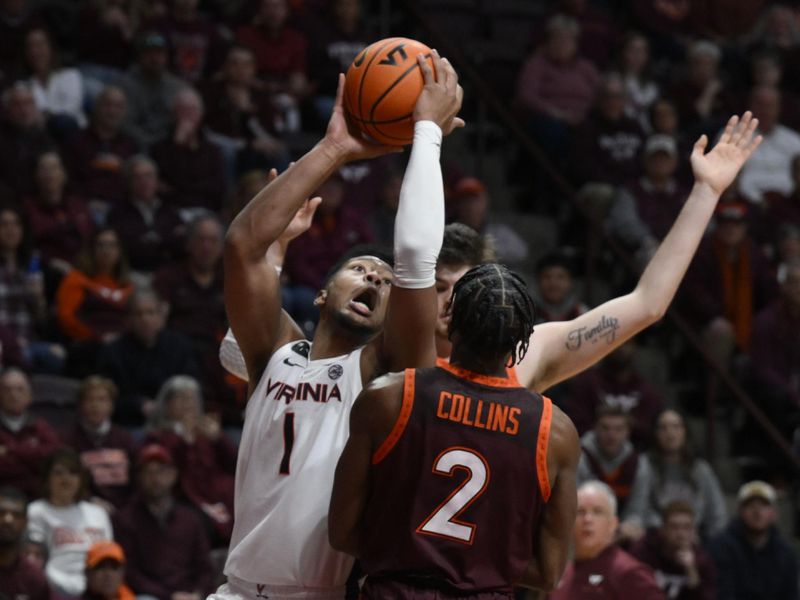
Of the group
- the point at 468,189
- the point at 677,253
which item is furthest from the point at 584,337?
the point at 468,189

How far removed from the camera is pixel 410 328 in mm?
4008

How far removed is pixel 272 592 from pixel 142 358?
5.77 m

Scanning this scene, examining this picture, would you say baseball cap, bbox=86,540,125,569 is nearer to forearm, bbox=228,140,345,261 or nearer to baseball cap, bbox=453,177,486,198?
baseball cap, bbox=453,177,486,198

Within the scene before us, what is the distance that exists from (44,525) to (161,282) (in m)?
2.26

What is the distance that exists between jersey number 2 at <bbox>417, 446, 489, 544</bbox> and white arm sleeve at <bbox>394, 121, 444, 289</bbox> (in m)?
0.47

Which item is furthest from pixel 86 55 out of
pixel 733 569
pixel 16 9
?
pixel 733 569

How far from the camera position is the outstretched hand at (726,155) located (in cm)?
476

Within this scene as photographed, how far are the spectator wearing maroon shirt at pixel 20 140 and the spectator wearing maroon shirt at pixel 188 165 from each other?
2.89 ft

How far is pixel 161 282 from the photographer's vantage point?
1045cm

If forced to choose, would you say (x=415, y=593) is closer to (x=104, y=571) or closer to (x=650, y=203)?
(x=104, y=571)

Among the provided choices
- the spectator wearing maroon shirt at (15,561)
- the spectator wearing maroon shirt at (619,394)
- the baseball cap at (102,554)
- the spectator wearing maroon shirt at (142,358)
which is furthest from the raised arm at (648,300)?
the spectator wearing maroon shirt at (619,394)

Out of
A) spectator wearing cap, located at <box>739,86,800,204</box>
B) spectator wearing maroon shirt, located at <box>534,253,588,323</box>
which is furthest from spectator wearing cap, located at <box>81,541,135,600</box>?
spectator wearing cap, located at <box>739,86,800,204</box>

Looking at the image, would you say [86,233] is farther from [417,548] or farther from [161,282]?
[417,548]

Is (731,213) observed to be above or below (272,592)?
above
